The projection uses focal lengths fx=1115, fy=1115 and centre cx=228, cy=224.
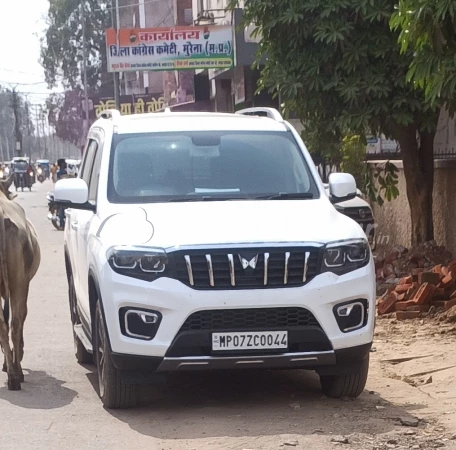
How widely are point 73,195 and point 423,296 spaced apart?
14.5 ft

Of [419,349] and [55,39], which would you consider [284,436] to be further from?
[55,39]

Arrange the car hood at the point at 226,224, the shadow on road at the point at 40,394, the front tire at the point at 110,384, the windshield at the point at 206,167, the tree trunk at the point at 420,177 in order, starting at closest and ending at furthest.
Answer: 1. the car hood at the point at 226,224
2. the front tire at the point at 110,384
3. the shadow on road at the point at 40,394
4. the windshield at the point at 206,167
5. the tree trunk at the point at 420,177

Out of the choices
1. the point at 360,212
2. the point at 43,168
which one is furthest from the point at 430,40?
the point at 43,168

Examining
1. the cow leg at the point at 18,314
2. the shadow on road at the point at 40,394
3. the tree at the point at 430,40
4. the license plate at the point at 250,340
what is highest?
the tree at the point at 430,40

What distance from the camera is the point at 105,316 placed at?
7039 mm

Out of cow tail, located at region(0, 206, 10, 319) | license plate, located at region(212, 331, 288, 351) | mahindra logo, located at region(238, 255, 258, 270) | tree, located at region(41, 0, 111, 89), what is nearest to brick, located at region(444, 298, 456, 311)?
license plate, located at region(212, 331, 288, 351)

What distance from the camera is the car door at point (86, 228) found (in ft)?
26.2

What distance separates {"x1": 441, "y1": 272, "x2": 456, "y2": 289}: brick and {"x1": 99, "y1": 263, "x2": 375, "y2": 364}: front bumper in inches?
166

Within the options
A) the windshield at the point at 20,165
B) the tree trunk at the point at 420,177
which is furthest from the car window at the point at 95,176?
the windshield at the point at 20,165

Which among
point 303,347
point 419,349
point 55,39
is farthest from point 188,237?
point 55,39

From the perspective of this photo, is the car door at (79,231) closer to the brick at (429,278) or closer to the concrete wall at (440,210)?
the brick at (429,278)

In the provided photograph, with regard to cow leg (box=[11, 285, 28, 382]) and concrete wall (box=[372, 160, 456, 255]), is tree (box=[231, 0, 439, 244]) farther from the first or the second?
cow leg (box=[11, 285, 28, 382])

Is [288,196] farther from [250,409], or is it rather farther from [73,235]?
[73,235]

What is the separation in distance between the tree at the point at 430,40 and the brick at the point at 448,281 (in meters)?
2.73
